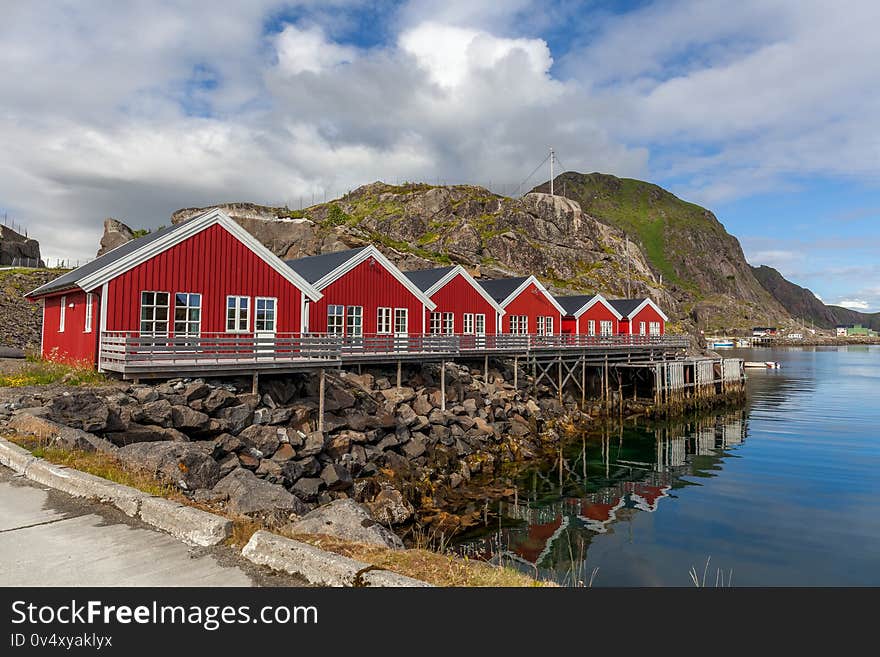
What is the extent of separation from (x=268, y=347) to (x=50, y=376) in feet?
24.0

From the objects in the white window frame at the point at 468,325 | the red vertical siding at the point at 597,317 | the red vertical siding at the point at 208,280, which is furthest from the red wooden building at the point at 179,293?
the red vertical siding at the point at 597,317

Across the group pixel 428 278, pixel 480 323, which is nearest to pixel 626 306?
pixel 480 323

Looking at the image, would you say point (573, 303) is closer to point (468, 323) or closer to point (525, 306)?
point (525, 306)

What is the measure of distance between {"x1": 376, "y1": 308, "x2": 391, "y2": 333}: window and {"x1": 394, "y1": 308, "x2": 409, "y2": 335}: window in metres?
0.49

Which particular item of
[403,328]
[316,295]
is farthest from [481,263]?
[316,295]

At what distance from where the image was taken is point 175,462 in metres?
12.1

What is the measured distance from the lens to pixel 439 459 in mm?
23172

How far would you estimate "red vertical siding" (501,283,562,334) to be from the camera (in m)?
42.6

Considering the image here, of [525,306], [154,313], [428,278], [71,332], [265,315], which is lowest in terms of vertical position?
[71,332]
